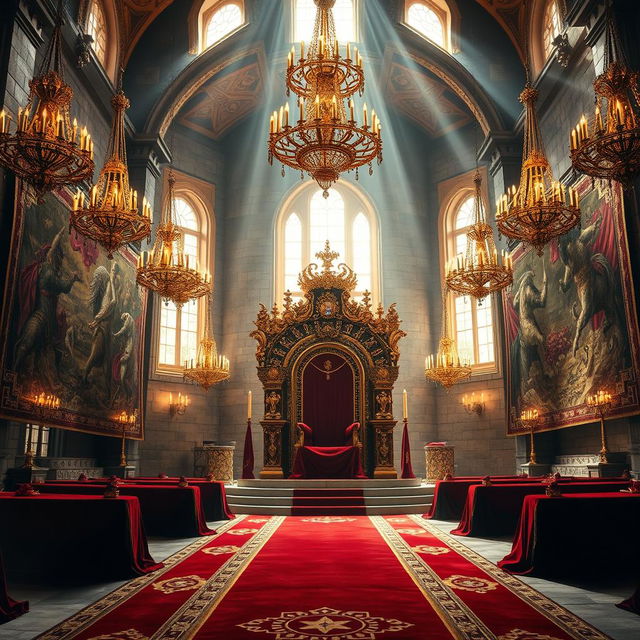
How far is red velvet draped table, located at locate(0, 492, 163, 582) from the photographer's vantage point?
220 inches

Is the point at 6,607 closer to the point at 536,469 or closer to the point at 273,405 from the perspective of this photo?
the point at 273,405

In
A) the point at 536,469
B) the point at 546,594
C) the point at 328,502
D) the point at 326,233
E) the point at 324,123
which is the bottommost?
the point at 546,594

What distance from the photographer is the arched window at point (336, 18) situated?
18.6 meters

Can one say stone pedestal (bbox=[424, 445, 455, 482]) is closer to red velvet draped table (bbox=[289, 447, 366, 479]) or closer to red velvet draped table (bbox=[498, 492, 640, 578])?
red velvet draped table (bbox=[289, 447, 366, 479])

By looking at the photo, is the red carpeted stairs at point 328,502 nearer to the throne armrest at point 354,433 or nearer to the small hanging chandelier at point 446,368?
the throne armrest at point 354,433

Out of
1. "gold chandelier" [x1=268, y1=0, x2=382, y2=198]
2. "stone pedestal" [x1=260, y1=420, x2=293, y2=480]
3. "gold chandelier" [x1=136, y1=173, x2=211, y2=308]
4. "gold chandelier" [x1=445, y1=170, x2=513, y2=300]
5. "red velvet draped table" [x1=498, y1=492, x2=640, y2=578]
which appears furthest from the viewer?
"stone pedestal" [x1=260, y1=420, x2=293, y2=480]

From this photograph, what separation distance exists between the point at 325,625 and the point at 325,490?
27.1ft

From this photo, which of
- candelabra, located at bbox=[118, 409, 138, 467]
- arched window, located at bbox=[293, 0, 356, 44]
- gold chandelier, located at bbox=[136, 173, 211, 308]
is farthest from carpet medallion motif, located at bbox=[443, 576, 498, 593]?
arched window, located at bbox=[293, 0, 356, 44]

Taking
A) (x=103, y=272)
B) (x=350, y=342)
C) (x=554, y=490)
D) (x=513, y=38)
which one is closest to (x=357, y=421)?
(x=350, y=342)

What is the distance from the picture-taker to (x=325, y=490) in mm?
12086

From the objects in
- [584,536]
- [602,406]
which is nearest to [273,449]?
[602,406]

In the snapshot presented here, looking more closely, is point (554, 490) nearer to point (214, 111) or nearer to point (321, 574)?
point (321, 574)

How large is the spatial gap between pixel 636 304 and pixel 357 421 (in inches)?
276

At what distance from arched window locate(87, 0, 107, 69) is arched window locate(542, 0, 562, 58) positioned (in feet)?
32.0
